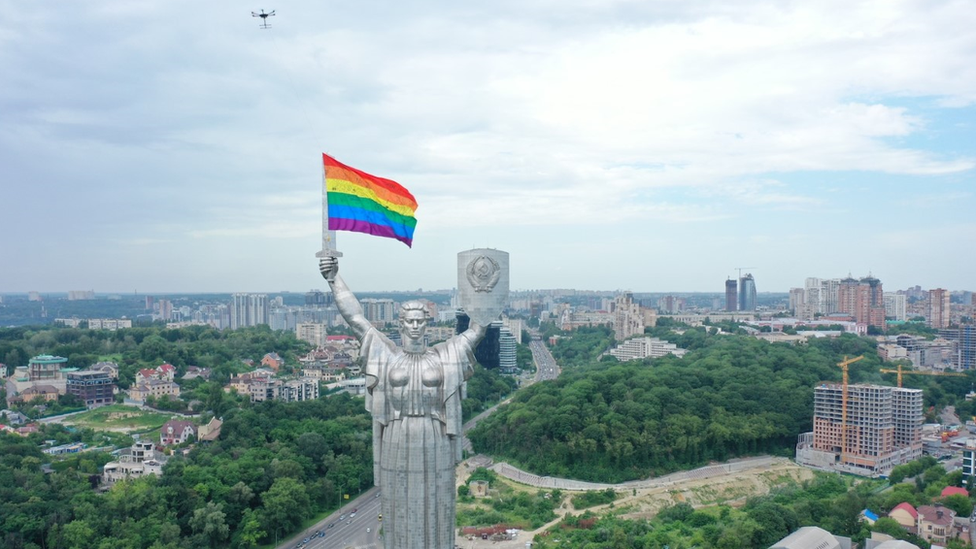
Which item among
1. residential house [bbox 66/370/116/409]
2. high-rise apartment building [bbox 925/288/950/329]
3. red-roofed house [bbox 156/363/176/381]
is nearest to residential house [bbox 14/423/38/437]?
residential house [bbox 66/370/116/409]

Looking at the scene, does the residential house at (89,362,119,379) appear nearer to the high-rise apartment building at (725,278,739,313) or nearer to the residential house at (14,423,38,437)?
the residential house at (14,423,38,437)

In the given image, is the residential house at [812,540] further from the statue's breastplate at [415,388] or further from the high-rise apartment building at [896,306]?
the high-rise apartment building at [896,306]

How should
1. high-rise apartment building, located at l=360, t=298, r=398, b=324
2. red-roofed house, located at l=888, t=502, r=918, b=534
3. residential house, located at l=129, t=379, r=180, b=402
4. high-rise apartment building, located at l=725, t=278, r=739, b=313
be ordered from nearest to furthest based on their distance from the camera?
red-roofed house, located at l=888, t=502, r=918, b=534
residential house, located at l=129, t=379, r=180, b=402
high-rise apartment building, located at l=360, t=298, r=398, b=324
high-rise apartment building, located at l=725, t=278, r=739, b=313

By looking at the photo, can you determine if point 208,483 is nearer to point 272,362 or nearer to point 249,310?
point 272,362

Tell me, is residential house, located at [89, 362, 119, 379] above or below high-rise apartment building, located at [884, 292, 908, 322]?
below

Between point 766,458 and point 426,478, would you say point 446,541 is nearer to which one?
point 426,478

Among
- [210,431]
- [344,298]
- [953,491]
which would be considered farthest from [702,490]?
[344,298]

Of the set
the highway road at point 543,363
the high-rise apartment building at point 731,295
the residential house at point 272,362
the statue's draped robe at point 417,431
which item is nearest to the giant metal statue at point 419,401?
the statue's draped robe at point 417,431
